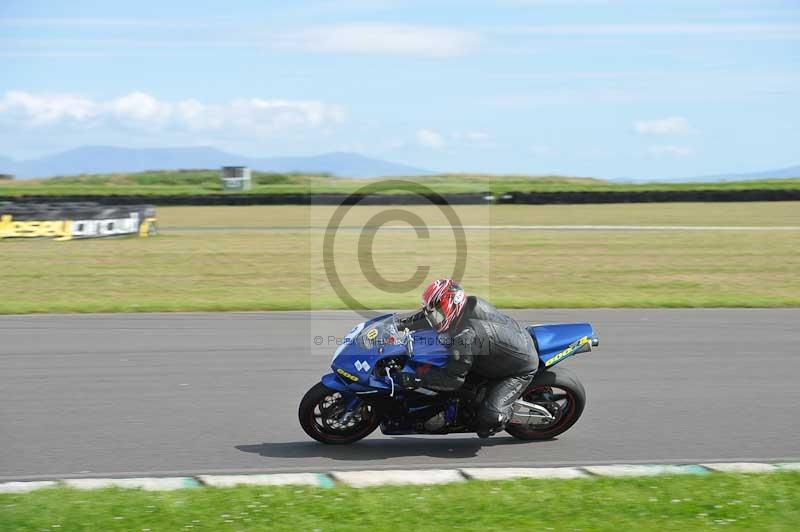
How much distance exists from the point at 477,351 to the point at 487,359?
106 millimetres

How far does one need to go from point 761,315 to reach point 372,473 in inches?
398

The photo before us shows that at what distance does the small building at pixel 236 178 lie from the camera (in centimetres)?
6931

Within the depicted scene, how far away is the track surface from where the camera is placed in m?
7.32

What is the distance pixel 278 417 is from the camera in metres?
8.60

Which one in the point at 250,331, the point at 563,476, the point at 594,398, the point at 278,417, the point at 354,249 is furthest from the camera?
the point at 354,249

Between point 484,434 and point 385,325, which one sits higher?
point 385,325

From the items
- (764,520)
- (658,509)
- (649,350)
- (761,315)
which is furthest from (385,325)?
(761,315)

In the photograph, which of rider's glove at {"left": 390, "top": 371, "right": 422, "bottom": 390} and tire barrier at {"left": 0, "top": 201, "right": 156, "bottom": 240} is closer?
rider's glove at {"left": 390, "top": 371, "right": 422, "bottom": 390}

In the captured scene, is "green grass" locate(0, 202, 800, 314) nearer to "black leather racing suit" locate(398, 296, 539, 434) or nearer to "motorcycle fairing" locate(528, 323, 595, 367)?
"motorcycle fairing" locate(528, 323, 595, 367)

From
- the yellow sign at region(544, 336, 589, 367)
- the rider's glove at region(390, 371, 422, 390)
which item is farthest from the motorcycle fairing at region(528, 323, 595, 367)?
the rider's glove at region(390, 371, 422, 390)

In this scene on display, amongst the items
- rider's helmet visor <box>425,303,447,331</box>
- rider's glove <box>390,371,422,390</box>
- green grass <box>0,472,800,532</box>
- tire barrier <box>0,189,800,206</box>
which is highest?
tire barrier <box>0,189,800,206</box>

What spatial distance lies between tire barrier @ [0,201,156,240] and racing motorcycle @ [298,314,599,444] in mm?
24234

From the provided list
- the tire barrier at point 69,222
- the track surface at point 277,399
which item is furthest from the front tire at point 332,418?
the tire barrier at point 69,222

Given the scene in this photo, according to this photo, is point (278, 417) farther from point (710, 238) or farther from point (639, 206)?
point (639, 206)
